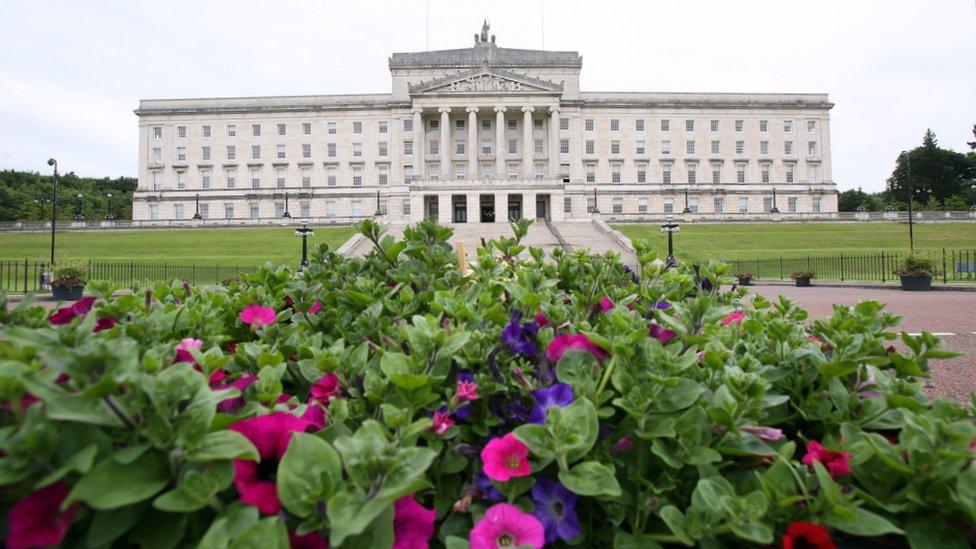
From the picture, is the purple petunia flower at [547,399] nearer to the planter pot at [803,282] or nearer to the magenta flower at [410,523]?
the magenta flower at [410,523]

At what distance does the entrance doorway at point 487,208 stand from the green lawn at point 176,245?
59.1 ft

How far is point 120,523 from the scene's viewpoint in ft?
2.77

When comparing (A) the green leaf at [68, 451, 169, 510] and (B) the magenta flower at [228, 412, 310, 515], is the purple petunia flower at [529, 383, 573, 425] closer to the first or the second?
(B) the magenta flower at [228, 412, 310, 515]

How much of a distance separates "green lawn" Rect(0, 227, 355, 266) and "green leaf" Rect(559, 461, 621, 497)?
32.3m

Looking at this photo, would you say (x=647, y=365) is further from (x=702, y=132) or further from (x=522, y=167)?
(x=702, y=132)

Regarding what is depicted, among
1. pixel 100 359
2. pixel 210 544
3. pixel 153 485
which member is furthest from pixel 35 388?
pixel 210 544

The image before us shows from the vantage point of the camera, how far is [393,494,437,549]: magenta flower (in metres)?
1.11

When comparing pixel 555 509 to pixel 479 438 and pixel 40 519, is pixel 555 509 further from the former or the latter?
pixel 40 519

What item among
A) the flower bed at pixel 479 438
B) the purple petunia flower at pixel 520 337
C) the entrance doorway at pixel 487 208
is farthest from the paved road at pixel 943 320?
the entrance doorway at pixel 487 208

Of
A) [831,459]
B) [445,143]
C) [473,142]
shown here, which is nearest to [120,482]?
[831,459]

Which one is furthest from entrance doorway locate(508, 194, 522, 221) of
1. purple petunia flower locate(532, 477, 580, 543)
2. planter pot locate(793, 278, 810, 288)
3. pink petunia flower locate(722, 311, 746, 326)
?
purple petunia flower locate(532, 477, 580, 543)

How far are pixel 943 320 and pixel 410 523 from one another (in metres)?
14.6

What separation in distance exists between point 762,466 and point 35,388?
1518 millimetres

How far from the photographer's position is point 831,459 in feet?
4.20
